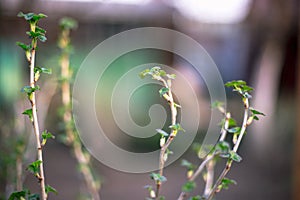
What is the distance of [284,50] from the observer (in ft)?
19.8

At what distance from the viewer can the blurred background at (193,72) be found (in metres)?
3.58

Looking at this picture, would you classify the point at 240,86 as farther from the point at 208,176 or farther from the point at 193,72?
the point at 193,72

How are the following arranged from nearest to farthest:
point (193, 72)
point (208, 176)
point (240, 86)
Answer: point (240, 86)
point (208, 176)
point (193, 72)

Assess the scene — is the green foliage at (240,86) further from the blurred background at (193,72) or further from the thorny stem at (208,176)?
the blurred background at (193,72)

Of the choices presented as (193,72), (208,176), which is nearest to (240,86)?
(208,176)

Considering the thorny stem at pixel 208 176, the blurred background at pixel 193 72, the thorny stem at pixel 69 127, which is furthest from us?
the blurred background at pixel 193 72

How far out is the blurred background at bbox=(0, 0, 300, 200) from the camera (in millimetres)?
3584

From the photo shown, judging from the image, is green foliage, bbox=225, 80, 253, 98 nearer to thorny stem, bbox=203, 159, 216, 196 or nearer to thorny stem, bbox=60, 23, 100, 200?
thorny stem, bbox=203, 159, 216, 196

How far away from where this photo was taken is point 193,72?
285 inches

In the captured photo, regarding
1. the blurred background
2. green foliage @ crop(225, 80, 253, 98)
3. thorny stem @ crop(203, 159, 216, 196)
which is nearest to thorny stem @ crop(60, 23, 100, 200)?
thorny stem @ crop(203, 159, 216, 196)

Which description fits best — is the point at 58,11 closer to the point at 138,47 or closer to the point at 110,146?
the point at 138,47

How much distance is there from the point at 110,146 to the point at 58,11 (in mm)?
2287

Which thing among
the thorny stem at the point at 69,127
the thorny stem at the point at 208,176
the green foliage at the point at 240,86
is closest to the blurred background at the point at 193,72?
the thorny stem at the point at 69,127

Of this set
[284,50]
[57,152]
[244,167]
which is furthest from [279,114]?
[57,152]
